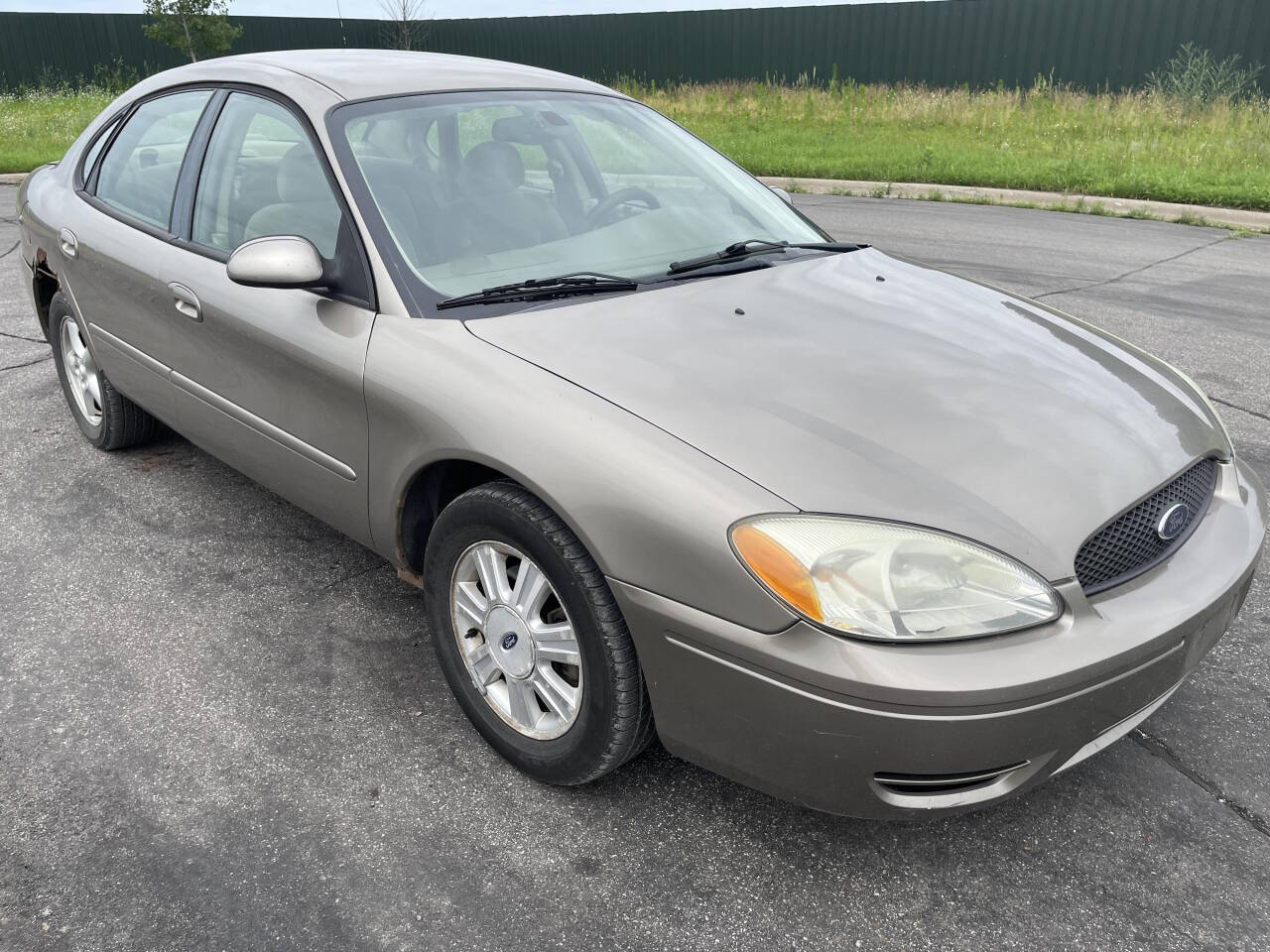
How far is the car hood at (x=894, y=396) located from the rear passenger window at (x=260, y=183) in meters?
0.77

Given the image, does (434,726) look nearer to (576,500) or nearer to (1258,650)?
(576,500)

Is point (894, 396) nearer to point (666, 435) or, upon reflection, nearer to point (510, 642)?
point (666, 435)

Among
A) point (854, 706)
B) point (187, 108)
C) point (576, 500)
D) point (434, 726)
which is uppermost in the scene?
point (187, 108)

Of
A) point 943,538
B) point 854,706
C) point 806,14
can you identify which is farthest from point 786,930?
point 806,14

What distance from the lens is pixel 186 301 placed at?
3307 millimetres

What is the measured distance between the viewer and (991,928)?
2090 mm

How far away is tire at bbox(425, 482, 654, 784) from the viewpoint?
217 centimetres

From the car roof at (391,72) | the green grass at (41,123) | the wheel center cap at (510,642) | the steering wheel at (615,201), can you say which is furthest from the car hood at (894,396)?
the green grass at (41,123)

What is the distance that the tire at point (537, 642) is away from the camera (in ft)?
7.12

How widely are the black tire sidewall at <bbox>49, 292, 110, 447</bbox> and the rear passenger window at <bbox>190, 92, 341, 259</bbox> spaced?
4.34ft

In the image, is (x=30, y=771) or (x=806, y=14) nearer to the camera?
(x=30, y=771)

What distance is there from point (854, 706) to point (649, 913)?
26.6 inches

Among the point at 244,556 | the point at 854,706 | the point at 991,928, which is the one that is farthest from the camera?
the point at 244,556

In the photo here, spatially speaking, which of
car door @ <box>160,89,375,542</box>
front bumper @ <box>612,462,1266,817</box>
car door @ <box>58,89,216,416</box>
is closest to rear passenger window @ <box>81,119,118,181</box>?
car door @ <box>58,89,216,416</box>
